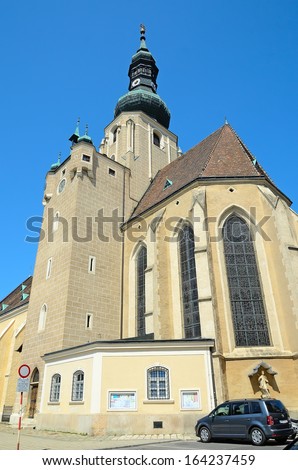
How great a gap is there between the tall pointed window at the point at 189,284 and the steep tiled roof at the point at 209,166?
3024 mm

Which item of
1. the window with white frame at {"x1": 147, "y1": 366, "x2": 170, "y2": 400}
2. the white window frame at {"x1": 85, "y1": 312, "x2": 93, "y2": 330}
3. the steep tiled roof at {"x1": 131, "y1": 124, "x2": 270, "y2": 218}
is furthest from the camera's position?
the steep tiled roof at {"x1": 131, "y1": 124, "x2": 270, "y2": 218}

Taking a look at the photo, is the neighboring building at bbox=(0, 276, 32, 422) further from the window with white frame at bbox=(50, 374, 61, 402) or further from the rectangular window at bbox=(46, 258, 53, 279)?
the window with white frame at bbox=(50, 374, 61, 402)

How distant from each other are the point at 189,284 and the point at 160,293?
63.2 inches

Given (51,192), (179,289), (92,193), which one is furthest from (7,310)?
(179,289)

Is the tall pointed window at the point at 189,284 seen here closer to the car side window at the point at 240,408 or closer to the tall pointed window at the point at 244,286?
the tall pointed window at the point at 244,286

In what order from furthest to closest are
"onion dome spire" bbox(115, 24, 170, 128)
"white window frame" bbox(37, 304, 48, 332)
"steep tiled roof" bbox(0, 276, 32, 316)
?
"onion dome spire" bbox(115, 24, 170, 128) → "steep tiled roof" bbox(0, 276, 32, 316) → "white window frame" bbox(37, 304, 48, 332)

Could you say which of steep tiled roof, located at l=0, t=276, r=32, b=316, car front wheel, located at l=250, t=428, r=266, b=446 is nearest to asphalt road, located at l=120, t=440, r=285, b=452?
car front wheel, located at l=250, t=428, r=266, b=446

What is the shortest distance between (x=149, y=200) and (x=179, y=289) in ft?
26.6

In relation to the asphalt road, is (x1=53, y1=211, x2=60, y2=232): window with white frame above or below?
above

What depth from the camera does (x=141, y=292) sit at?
20875 mm

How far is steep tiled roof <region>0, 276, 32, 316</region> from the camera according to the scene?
29.4 metres

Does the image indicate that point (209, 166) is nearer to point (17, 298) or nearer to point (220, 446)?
point (220, 446)

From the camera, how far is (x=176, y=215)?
1967 cm

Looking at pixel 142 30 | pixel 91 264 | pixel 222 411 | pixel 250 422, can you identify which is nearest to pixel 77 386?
pixel 222 411
